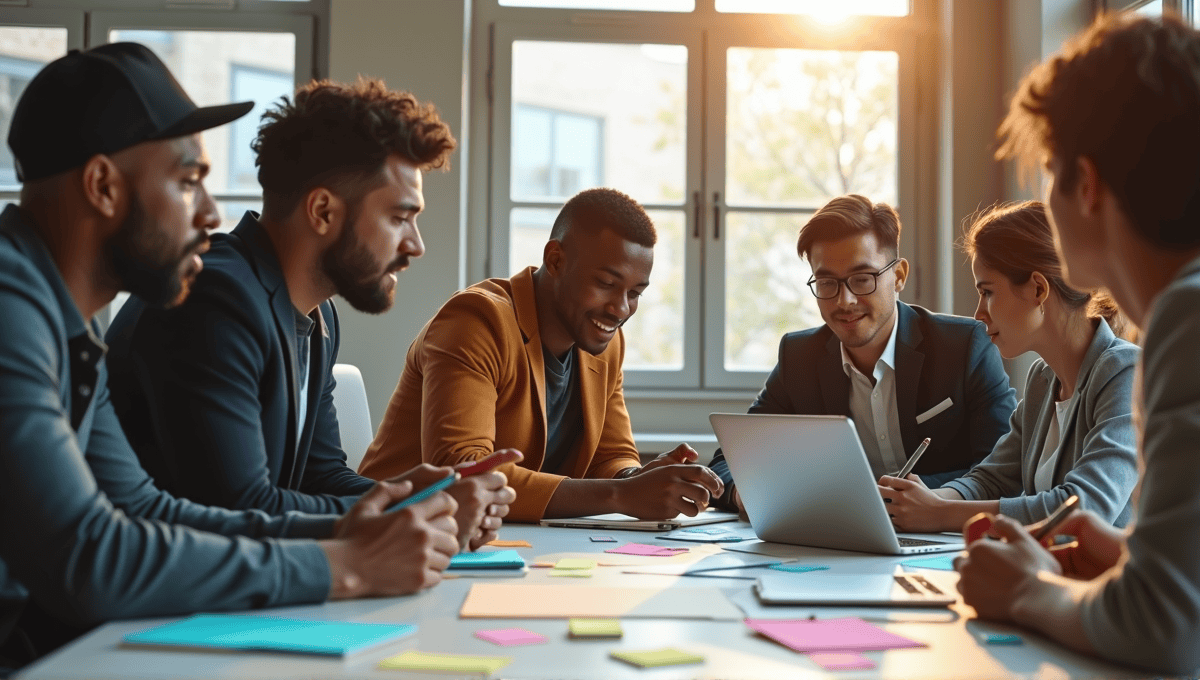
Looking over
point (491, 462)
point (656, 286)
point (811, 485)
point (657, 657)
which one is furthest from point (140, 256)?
point (656, 286)

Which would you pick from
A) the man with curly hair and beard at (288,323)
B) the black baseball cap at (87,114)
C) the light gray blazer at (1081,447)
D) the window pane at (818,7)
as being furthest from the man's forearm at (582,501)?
the window pane at (818,7)

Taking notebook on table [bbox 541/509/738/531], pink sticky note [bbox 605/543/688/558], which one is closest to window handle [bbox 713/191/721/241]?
notebook on table [bbox 541/509/738/531]

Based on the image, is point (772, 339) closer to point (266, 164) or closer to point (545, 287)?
point (545, 287)

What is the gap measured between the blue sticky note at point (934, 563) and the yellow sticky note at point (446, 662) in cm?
79

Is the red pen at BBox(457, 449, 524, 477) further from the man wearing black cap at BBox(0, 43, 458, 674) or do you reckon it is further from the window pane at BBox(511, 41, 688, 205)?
the window pane at BBox(511, 41, 688, 205)

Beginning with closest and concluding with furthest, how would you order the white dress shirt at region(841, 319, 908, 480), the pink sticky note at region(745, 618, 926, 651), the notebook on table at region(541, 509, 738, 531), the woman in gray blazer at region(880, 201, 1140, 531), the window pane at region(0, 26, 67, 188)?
the pink sticky note at region(745, 618, 926, 651), the woman in gray blazer at region(880, 201, 1140, 531), the notebook on table at region(541, 509, 738, 531), the white dress shirt at region(841, 319, 908, 480), the window pane at region(0, 26, 67, 188)

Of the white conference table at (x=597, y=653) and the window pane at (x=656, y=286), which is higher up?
the window pane at (x=656, y=286)

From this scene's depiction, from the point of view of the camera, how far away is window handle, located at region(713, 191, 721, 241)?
150 inches

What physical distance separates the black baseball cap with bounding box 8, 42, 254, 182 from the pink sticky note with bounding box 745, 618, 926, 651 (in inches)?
37.9

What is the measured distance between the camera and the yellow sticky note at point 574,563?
1504 millimetres

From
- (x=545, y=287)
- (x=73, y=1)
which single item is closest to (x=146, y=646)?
(x=545, y=287)

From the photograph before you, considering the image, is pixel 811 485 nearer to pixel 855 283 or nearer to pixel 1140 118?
pixel 1140 118

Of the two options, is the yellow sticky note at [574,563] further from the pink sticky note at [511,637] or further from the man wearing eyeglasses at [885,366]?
the man wearing eyeglasses at [885,366]

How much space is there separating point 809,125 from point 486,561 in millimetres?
2854
